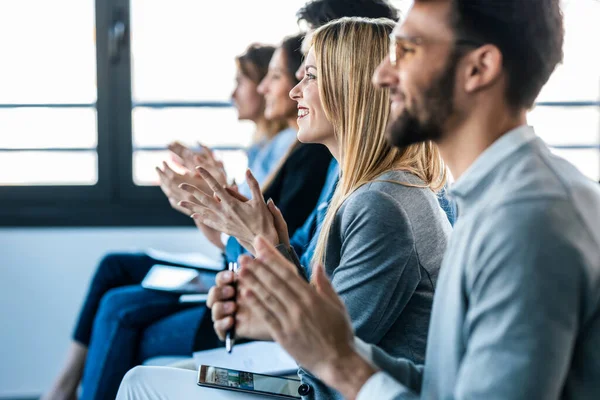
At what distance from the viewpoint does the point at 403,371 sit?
94 cm

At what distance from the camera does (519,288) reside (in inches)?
27.7

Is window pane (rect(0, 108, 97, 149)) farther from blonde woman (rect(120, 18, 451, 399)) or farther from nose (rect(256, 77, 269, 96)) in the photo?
blonde woman (rect(120, 18, 451, 399))

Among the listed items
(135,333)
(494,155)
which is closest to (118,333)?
(135,333)

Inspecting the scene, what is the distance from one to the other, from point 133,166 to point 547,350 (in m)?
2.52

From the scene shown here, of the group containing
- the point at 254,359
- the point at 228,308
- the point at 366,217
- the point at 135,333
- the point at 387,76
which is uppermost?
the point at 387,76

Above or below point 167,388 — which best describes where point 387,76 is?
above

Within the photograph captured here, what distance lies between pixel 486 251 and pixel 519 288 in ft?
0.18

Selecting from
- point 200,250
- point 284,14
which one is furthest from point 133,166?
point 284,14

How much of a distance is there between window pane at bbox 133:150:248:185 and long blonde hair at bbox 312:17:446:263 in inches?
67.0

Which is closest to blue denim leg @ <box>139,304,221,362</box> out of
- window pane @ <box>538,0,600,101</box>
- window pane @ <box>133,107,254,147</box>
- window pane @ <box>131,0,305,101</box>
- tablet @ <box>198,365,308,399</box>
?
tablet @ <box>198,365,308,399</box>

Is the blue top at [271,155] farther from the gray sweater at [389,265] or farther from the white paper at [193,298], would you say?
the gray sweater at [389,265]

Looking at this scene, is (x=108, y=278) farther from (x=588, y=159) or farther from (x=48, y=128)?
(x=588, y=159)

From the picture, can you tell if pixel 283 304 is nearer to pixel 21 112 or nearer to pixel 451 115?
pixel 451 115

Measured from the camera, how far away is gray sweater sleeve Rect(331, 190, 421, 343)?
1.13 m
